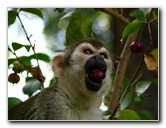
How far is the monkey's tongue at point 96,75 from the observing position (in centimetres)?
365

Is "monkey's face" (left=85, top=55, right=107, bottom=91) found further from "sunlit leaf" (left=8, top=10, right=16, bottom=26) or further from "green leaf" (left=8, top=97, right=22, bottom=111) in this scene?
"sunlit leaf" (left=8, top=10, right=16, bottom=26)

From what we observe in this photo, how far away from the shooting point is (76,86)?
386 centimetres

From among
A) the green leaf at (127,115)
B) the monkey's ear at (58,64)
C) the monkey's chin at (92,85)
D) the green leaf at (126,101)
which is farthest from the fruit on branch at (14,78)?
the green leaf at (126,101)

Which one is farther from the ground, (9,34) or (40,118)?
(9,34)

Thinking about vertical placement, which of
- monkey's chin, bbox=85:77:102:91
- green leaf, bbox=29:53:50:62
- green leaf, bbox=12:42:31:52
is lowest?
monkey's chin, bbox=85:77:102:91

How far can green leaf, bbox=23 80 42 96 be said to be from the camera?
395 cm

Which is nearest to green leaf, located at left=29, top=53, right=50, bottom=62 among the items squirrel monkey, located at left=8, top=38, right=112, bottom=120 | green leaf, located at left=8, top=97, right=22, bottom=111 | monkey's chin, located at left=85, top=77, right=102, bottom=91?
squirrel monkey, located at left=8, top=38, right=112, bottom=120

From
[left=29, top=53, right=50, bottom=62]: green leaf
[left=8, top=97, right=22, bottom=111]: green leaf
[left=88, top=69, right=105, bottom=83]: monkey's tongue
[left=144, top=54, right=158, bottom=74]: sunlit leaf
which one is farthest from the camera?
[left=29, top=53, right=50, bottom=62]: green leaf

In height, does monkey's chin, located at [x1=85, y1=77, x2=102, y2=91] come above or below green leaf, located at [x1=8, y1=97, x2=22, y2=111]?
above

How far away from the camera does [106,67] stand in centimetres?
380

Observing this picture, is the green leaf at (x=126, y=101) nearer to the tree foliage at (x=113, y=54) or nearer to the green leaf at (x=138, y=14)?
the tree foliage at (x=113, y=54)
